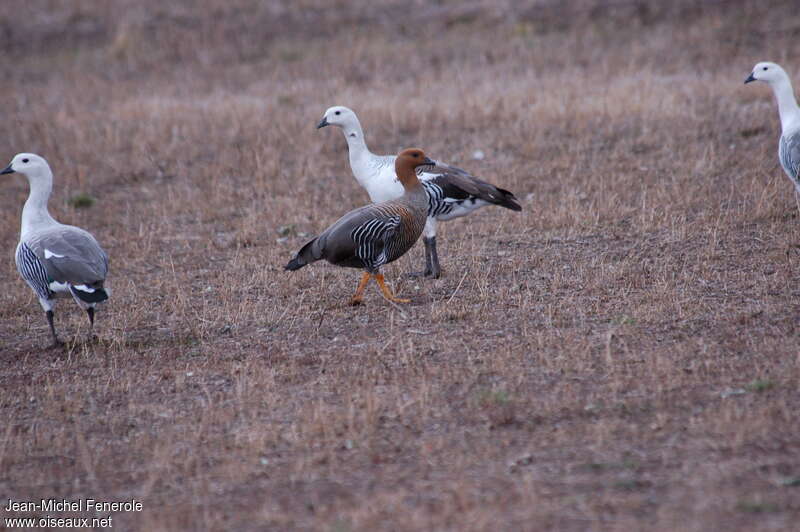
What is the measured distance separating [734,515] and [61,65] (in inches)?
786

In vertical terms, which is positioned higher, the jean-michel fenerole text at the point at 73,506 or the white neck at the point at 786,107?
the white neck at the point at 786,107

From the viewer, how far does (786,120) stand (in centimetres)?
921

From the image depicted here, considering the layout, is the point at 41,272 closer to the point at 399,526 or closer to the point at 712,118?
the point at 399,526

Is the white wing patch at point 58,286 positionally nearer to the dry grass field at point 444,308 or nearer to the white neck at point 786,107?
the dry grass field at point 444,308

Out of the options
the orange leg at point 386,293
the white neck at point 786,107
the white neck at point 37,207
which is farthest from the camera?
the white neck at point 786,107

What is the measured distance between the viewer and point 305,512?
15.1 ft

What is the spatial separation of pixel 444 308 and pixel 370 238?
0.83 meters

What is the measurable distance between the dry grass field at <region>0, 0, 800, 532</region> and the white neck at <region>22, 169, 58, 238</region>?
942 mm

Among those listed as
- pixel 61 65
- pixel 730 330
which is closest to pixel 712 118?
pixel 730 330

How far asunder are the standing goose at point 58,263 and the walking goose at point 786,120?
6.19 metres

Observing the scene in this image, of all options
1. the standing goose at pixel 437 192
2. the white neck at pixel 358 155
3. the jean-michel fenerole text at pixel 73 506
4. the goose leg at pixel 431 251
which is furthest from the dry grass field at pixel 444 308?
the white neck at pixel 358 155

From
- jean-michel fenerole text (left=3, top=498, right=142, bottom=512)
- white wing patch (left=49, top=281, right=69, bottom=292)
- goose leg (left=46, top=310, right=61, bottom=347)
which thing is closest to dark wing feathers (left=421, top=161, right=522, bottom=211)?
white wing patch (left=49, top=281, right=69, bottom=292)

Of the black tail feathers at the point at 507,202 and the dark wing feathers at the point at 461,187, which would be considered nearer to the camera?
the dark wing feathers at the point at 461,187

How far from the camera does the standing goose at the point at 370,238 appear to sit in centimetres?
761
